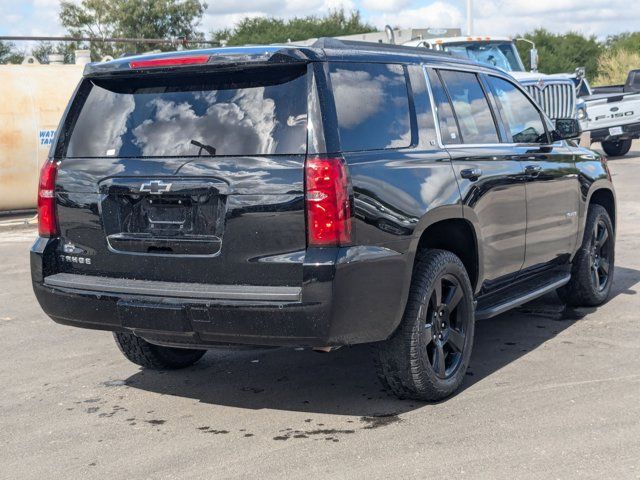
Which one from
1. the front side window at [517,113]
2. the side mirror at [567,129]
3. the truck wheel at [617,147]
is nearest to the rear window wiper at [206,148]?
the front side window at [517,113]

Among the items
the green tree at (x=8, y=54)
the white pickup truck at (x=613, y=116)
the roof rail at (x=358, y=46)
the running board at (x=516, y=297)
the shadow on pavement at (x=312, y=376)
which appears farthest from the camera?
the green tree at (x=8, y=54)

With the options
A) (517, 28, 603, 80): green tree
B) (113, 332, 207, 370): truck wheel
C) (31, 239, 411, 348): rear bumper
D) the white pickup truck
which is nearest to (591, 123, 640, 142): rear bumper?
the white pickup truck

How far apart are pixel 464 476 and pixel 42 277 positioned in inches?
101

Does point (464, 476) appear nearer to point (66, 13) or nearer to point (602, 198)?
point (602, 198)

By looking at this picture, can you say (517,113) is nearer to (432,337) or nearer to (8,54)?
(432,337)

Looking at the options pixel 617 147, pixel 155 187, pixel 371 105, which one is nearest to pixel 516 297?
pixel 371 105

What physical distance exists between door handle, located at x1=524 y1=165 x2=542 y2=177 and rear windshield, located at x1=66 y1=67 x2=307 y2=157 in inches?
87.0

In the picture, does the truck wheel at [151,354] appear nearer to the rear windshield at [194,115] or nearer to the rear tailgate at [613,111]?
the rear windshield at [194,115]

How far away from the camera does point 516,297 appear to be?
6.76m

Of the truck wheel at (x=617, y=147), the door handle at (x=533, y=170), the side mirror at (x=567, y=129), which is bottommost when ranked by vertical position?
the truck wheel at (x=617, y=147)

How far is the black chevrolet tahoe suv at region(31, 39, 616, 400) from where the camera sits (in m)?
4.94

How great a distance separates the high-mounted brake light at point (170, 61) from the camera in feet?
16.9

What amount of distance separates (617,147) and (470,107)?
764 inches

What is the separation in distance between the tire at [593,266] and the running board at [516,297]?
0.30 m
